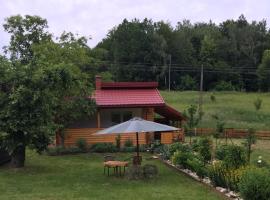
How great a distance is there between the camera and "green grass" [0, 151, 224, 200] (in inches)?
512

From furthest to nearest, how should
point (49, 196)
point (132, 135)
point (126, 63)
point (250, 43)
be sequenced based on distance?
point (250, 43), point (126, 63), point (132, 135), point (49, 196)

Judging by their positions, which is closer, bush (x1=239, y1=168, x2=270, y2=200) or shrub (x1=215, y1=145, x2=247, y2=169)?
bush (x1=239, y1=168, x2=270, y2=200)

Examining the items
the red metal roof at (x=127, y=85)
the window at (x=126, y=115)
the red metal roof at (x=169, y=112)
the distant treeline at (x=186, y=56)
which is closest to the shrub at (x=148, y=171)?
the red metal roof at (x=169, y=112)

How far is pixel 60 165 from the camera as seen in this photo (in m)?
20.8

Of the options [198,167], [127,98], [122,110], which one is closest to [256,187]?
[198,167]

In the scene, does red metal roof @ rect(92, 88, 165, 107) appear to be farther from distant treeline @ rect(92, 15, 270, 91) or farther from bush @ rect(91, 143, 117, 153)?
distant treeline @ rect(92, 15, 270, 91)

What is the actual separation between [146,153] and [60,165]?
6.19 m

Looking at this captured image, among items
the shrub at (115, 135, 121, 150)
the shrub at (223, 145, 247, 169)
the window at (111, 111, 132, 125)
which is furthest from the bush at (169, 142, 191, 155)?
the window at (111, 111, 132, 125)

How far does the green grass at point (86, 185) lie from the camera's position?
13.0 m

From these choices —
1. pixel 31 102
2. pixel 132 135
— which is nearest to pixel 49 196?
pixel 31 102

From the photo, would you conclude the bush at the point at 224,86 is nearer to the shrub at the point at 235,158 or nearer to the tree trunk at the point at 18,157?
the tree trunk at the point at 18,157

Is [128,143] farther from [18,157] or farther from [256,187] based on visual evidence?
[256,187]

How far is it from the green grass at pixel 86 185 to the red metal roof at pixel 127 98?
323 inches

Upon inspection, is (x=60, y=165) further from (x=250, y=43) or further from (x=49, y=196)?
(x=250, y=43)
